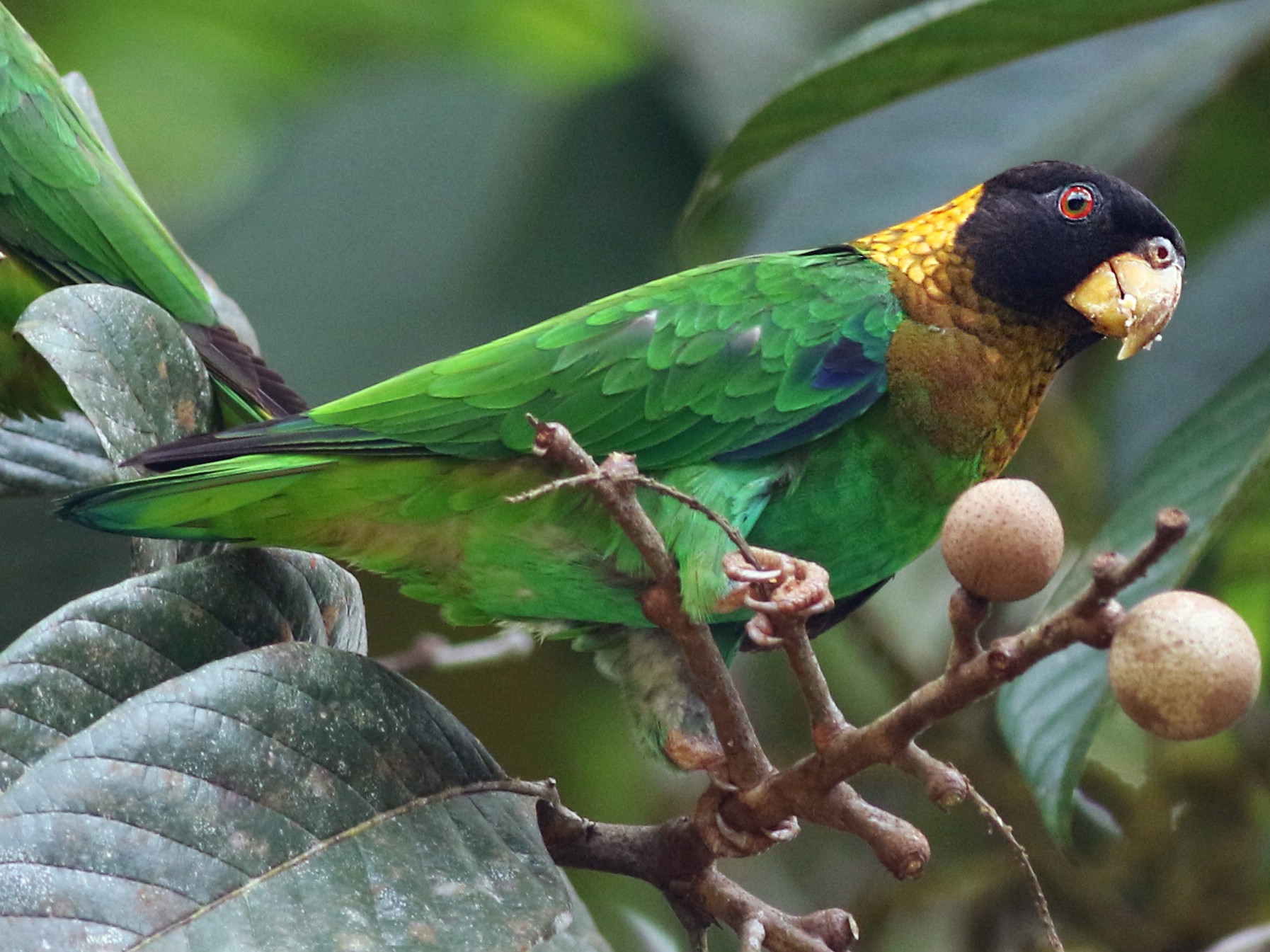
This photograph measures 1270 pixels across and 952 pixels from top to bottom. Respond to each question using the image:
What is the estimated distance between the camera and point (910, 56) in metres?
2.59

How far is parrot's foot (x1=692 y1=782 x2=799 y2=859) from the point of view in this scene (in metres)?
1.64

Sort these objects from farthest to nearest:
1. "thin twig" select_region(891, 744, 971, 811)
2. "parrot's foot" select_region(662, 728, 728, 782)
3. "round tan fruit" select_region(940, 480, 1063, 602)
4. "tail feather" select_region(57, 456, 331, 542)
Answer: "parrot's foot" select_region(662, 728, 728, 782), "tail feather" select_region(57, 456, 331, 542), "thin twig" select_region(891, 744, 971, 811), "round tan fruit" select_region(940, 480, 1063, 602)

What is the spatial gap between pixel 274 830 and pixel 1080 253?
1.57 meters

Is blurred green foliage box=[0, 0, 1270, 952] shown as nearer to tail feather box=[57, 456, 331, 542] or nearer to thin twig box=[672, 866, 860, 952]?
tail feather box=[57, 456, 331, 542]

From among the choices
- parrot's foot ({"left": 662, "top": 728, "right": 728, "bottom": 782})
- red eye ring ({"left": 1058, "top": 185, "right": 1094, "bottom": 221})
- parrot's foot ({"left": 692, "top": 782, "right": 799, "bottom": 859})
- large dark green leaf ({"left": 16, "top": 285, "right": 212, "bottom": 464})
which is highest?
large dark green leaf ({"left": 16, "top": 285, "right": 212, "bottom": 464})

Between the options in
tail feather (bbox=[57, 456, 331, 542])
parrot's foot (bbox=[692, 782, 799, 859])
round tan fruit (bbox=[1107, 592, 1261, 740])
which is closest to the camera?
round tan fruit (bbox=[1107, 592, 1261, 740])

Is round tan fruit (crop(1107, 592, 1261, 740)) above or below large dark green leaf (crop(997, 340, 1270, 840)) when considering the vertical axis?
above

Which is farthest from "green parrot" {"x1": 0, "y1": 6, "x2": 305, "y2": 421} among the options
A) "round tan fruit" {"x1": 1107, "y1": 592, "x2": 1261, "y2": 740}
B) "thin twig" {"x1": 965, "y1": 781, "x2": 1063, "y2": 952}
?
"round tan fruit" {"x1": 1107, "y1": 592, "x2": 1261, "y2": 740}

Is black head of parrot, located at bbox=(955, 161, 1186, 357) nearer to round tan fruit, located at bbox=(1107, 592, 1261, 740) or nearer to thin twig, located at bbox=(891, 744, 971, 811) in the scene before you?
thin twig, located at bbox=(891, 744, 971, 811)

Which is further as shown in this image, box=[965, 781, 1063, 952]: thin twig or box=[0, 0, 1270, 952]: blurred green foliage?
box=[0, 0, 1270, 952]: blurred green foliage

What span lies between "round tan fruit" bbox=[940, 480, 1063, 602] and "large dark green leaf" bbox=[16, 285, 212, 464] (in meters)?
1.04

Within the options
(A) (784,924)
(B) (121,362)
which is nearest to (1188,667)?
(A) (784,924)

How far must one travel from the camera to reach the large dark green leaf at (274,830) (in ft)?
4.39

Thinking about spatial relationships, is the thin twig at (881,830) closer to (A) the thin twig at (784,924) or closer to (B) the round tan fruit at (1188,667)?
(A) the thin twig at (784,924)
